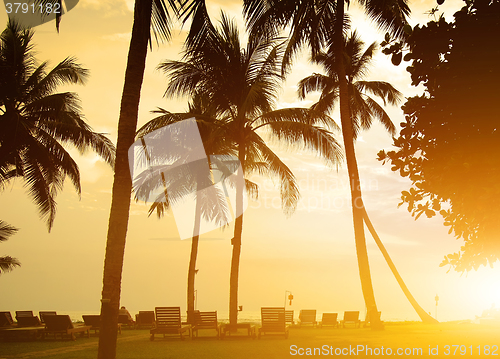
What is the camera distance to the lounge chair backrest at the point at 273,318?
48.0 feet

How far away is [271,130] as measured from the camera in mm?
18406

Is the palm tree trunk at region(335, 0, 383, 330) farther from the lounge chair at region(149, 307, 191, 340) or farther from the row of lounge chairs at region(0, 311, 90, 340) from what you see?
the row of lounge chairs at region(0, 311, 90, 340)

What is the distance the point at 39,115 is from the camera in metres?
18.1

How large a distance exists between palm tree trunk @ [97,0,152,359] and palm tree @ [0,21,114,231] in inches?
414

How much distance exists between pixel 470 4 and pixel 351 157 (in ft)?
37.6

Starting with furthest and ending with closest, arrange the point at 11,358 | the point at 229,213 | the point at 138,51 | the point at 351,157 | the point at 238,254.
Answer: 1. the point at 229,213
2. the point at 238,254
3. the point at 351,157
4. the point at 11,358
5. the point at 138,51

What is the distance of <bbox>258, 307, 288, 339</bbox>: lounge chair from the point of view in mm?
14594

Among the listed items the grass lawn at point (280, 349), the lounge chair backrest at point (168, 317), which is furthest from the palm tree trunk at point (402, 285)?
the lounge chair backrest at point (168, 317)

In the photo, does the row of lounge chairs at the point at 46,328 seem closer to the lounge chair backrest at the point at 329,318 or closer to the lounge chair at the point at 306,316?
the lounge chair at the point at 306,316

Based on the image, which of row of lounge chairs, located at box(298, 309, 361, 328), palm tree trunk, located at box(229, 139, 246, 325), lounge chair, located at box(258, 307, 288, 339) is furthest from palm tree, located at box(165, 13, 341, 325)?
row of lounge chairs, located at box(298, 309, 361, 328)

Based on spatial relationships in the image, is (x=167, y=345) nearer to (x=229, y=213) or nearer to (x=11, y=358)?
(x=11, y=358)

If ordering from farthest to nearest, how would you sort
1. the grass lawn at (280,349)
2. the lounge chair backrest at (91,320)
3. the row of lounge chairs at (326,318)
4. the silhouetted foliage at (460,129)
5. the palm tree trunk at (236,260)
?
the row of lounge chairs at (326,318) < the palm tree trunk at (236,260) < the lounge chair backrest at (91,320) < the grass lawn at (280,349) < the silhouetted foliage at (460,129)

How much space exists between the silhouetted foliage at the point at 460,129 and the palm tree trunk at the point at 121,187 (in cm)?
461

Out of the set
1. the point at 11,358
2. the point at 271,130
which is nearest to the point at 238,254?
the point at 271,130
